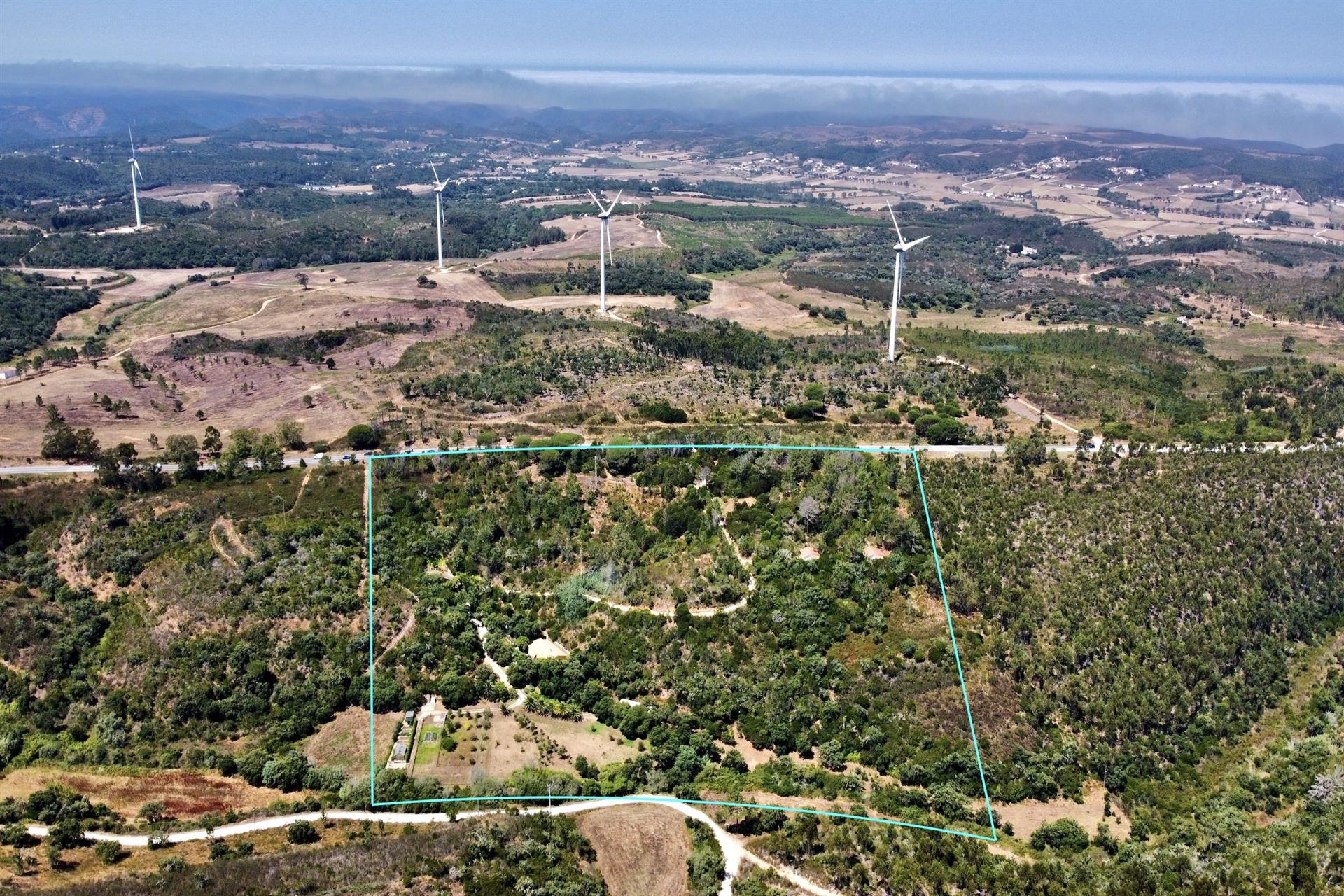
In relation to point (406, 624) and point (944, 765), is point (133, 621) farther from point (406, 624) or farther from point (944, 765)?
point (944, 765)

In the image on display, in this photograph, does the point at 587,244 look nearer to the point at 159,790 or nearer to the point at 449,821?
the point at 159,790

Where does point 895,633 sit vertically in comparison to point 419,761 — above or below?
above

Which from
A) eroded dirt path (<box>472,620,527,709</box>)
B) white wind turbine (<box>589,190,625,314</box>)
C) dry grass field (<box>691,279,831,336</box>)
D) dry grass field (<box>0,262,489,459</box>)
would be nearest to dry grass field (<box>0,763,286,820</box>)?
eroded dirt path (<box>472,620,527,709</box>)

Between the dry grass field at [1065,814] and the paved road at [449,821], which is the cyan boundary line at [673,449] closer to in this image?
the paved road at [449,821]

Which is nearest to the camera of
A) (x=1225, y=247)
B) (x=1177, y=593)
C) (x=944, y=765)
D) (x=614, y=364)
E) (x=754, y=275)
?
(x=944, y=765)

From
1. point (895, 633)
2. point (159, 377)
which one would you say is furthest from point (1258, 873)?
point (159, 377)

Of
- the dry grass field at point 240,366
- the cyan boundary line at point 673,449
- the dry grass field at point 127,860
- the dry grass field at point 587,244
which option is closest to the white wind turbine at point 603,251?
the dry grass field at point 587,244

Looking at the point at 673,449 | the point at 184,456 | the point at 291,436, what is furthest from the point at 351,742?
the point at 291,436
